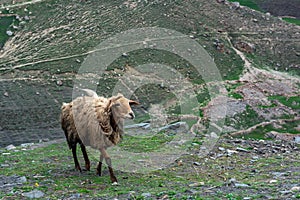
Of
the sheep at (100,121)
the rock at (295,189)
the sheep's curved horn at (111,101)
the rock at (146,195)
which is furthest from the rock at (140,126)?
the rock at (295,189)

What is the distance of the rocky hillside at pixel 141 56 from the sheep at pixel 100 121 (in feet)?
44.6

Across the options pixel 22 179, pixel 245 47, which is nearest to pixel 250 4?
pixel 245 47

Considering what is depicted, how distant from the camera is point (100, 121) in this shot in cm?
1320

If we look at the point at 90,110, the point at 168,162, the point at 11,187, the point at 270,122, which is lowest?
the point at 270,122

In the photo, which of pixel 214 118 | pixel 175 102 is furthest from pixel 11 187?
pixel 175 102

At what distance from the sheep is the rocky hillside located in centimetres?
1359

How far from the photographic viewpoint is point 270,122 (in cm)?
3033

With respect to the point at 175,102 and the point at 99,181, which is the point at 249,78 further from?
the point at 99,181

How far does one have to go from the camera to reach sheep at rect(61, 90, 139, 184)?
12.8 metres

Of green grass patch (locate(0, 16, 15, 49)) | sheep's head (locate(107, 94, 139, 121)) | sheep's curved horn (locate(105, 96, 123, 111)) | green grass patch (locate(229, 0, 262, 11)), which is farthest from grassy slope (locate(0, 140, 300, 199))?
green grass patch (locate(229, 0, 262, 11))

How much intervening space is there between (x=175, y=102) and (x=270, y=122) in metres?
5.78

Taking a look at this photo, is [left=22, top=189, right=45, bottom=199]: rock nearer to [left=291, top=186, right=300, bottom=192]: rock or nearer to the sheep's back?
the sheep's back

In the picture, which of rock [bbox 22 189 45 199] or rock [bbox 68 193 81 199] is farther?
rock [bbox 22 189 45 199]

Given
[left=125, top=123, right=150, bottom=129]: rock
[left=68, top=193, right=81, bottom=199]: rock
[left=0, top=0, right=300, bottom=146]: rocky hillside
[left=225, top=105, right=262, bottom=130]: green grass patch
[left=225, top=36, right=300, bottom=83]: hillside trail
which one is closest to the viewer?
[left=68, top=193, right=81, bottom=199]: rock
